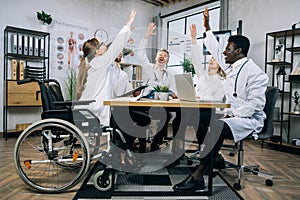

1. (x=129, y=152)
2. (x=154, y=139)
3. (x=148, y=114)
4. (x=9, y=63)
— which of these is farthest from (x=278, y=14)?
(x=9, y=63)

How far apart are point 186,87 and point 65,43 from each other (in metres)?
3.38

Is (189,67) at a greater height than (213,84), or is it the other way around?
(189,67)

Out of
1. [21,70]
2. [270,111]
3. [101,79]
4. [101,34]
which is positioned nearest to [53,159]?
[101,79]

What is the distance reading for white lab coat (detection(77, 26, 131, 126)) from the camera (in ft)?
7.59

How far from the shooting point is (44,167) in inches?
97.7

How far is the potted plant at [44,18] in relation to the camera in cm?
428

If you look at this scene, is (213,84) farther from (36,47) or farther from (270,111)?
(36,47)

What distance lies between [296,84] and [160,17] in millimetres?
3433

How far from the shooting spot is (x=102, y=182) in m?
1.90

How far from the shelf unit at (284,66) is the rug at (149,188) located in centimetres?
180

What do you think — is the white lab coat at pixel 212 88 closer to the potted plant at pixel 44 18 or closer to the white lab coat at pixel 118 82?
the white lab coat at pixel 118 82

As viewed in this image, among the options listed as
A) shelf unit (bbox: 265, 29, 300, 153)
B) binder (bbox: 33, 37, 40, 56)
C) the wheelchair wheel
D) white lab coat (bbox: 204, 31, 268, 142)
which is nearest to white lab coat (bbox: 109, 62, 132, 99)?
the wheelchair wheel

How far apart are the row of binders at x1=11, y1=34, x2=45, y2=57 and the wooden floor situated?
4.96ft

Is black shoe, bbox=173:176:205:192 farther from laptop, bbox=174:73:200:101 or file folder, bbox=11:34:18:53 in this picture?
file folder, bbox=11:34:18:53
